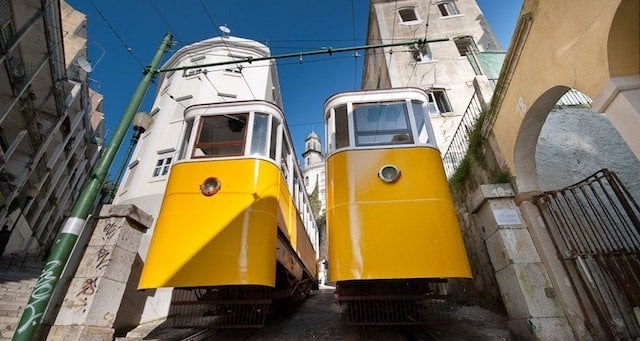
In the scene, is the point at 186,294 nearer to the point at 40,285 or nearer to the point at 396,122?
the point at 40,285

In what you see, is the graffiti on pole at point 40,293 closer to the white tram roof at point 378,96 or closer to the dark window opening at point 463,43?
the white tram roof at point 378,96

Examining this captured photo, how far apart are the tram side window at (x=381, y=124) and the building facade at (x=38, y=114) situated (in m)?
8.48

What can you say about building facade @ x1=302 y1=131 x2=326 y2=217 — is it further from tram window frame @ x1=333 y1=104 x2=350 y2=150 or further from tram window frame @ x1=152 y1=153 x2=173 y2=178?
tram window frame @ x1=333 y1=104 x2=350 y2=150

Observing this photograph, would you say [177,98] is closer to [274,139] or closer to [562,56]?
[274,139]

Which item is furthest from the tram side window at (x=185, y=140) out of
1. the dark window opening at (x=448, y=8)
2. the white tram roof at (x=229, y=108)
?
the dark window opening at (x=448, y=8)

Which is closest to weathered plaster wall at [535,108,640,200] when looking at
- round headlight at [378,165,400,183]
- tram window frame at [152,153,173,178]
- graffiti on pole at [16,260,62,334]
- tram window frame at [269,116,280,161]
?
round headlight at [378,165,400,183]

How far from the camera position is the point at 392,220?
4.04 meters

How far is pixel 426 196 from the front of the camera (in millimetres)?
4199

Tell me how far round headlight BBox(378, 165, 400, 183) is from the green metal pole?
13.5 ft

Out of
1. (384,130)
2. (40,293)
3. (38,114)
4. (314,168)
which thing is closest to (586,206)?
(384,130)

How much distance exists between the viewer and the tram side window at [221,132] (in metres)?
5.16

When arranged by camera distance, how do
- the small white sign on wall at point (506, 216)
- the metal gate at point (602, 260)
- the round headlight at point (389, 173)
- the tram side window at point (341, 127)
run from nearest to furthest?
the metal gate at point (602, 260) < the small white sign on wall at point (506, 216) < the round headlight at point (389, 173) < the tram side window at point (341, 127)

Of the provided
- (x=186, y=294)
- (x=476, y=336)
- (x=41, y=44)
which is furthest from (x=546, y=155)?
(x=41, y=44)

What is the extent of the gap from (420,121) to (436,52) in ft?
31.1
